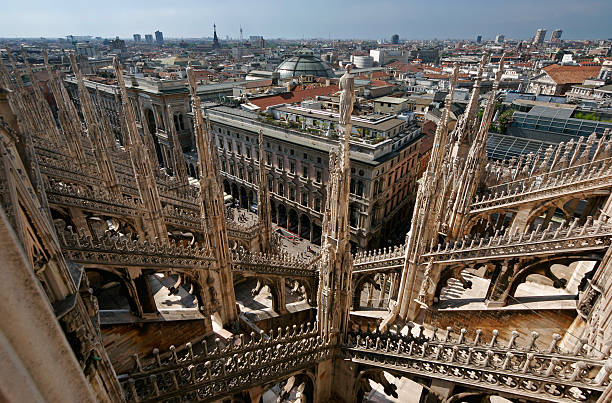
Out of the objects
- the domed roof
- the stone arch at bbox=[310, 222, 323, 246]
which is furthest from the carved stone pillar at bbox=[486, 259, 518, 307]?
the domed roof

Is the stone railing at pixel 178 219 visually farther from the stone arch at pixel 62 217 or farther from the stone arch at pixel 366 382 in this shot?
the stone arch at pixel 366 382

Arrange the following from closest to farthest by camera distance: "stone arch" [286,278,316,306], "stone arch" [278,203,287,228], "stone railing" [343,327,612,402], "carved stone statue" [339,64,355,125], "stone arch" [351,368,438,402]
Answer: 1. "stone railing" [343,327,612,402]
2. "carved stone statue" [339,64,355,125]
3. "stone arch" [351,368,438,402]
4. "stone arch" [286,278,316,306]
5. "stone arch" [278,203,287,228]

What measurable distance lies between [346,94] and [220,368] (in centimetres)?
902

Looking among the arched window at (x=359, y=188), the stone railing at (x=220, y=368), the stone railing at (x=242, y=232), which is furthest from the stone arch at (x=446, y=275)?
the arched window at (x=359, y=188)

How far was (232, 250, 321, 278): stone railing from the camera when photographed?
17219 millimetres

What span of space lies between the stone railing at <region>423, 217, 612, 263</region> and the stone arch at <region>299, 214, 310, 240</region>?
28854mm

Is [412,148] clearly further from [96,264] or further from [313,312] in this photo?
[96,264]

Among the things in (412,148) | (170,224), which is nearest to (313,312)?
(170,224)

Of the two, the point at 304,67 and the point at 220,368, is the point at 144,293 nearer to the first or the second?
the point at 220,368

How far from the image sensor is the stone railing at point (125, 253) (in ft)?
40.2

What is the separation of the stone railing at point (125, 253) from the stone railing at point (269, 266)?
1.98 meters

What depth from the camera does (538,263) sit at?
14984 mm

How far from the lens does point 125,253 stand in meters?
13.3

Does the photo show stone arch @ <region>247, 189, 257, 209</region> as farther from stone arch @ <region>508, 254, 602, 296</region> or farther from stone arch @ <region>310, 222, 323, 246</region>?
stone arch @ <region>508, 254, 602, 296</region>
